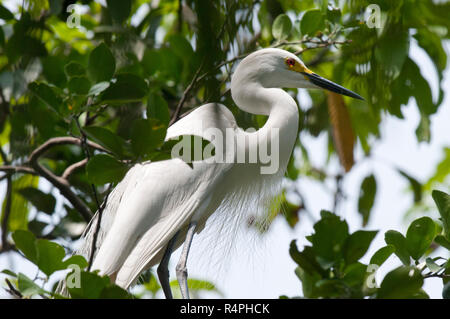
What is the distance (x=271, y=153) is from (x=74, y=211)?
0.89 meters

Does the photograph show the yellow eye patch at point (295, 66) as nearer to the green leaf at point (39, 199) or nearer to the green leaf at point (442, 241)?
the green leaf at point (442, 241)

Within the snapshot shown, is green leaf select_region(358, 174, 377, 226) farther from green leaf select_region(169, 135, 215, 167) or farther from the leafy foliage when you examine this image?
green leaf select_region(169, 135, 215, 167)

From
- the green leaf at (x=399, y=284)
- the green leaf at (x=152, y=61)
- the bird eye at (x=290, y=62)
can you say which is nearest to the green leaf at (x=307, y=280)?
the green leaf at (x=399, y=284)

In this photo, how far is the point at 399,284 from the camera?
65.6 inches

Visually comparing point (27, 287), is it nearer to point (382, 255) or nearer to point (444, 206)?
point (382, 255)

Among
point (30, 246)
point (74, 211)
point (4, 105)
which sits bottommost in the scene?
point (74, 211)

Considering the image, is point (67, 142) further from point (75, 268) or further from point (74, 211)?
point (75, 268)

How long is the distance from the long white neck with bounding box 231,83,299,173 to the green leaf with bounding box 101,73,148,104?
23.1 inches

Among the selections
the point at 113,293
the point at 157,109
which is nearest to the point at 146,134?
the point at 157,109

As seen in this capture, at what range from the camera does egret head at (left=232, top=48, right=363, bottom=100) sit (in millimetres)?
2602

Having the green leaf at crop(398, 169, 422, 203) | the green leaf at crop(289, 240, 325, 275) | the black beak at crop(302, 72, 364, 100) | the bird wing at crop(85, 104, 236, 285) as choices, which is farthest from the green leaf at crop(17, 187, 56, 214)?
the green leaf at crop(398, 169, 422, 203)

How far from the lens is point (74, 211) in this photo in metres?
2.87
